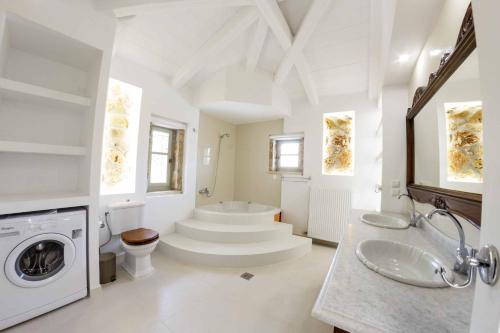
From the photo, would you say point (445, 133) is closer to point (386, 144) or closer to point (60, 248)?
point (386, 144)

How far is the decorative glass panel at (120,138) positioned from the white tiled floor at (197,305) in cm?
115

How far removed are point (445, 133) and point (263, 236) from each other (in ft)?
7.74

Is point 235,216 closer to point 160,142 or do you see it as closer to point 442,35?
point 160,142

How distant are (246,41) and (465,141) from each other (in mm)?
2570

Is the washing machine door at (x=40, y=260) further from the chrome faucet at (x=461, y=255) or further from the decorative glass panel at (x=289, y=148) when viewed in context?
the decorative glass panel at (x=289, y=148)

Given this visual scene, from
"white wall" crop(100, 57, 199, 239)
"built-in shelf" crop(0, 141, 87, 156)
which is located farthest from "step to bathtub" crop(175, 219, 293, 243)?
"built-in shelf" crop(0, 141, 87, 156)

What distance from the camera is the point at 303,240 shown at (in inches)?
119

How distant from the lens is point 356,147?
321 centimetres

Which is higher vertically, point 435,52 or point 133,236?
point 435,52

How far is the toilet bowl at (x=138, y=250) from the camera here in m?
2.10

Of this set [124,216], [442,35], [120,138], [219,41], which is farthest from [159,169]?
[442,35]

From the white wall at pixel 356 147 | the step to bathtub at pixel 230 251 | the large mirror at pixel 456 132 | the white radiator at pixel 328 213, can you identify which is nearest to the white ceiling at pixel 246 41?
the white wall at pixel 356 147

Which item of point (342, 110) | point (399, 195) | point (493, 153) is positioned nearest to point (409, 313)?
point (493, 153)

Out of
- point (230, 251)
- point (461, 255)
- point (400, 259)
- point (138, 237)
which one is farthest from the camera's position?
point (230, 251)
